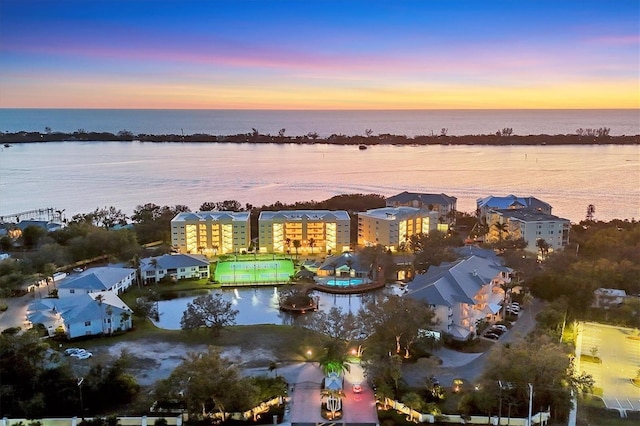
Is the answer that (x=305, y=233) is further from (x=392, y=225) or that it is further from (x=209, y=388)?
(x=209, y=388)

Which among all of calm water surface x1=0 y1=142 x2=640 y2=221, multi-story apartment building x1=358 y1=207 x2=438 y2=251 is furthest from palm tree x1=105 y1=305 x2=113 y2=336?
calm water surface x1=0 y1=142 x2=640 y2=221

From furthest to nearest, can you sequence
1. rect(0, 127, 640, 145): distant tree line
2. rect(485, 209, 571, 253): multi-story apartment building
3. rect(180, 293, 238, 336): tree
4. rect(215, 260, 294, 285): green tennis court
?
rect(0, 127, 640, 145): distant tree line → rect(485, 209, 571, 253): multi-story apartment building → rect(215, 260, 294, 285): green tennis court → rect(180, 293, 238, 336): tree

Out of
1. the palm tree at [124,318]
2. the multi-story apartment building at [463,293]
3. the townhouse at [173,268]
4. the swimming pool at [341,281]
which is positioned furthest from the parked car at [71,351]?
the swimming pool at [341,281]

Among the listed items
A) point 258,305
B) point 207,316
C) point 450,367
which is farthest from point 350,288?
point 450,367

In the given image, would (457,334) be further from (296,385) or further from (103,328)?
(103,328)

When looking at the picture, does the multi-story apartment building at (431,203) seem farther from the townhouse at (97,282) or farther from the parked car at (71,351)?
the parked car at (71,351)

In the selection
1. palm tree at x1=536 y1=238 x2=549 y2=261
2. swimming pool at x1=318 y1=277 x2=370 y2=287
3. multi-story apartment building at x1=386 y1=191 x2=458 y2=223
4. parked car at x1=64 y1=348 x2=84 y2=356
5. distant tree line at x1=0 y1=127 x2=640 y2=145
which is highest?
distant tree line at x1=0 y1=127 x2=640 y2=145

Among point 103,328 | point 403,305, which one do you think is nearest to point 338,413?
point 403,305

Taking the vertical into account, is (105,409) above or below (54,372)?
below

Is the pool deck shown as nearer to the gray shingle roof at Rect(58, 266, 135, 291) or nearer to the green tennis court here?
the green tennis court
